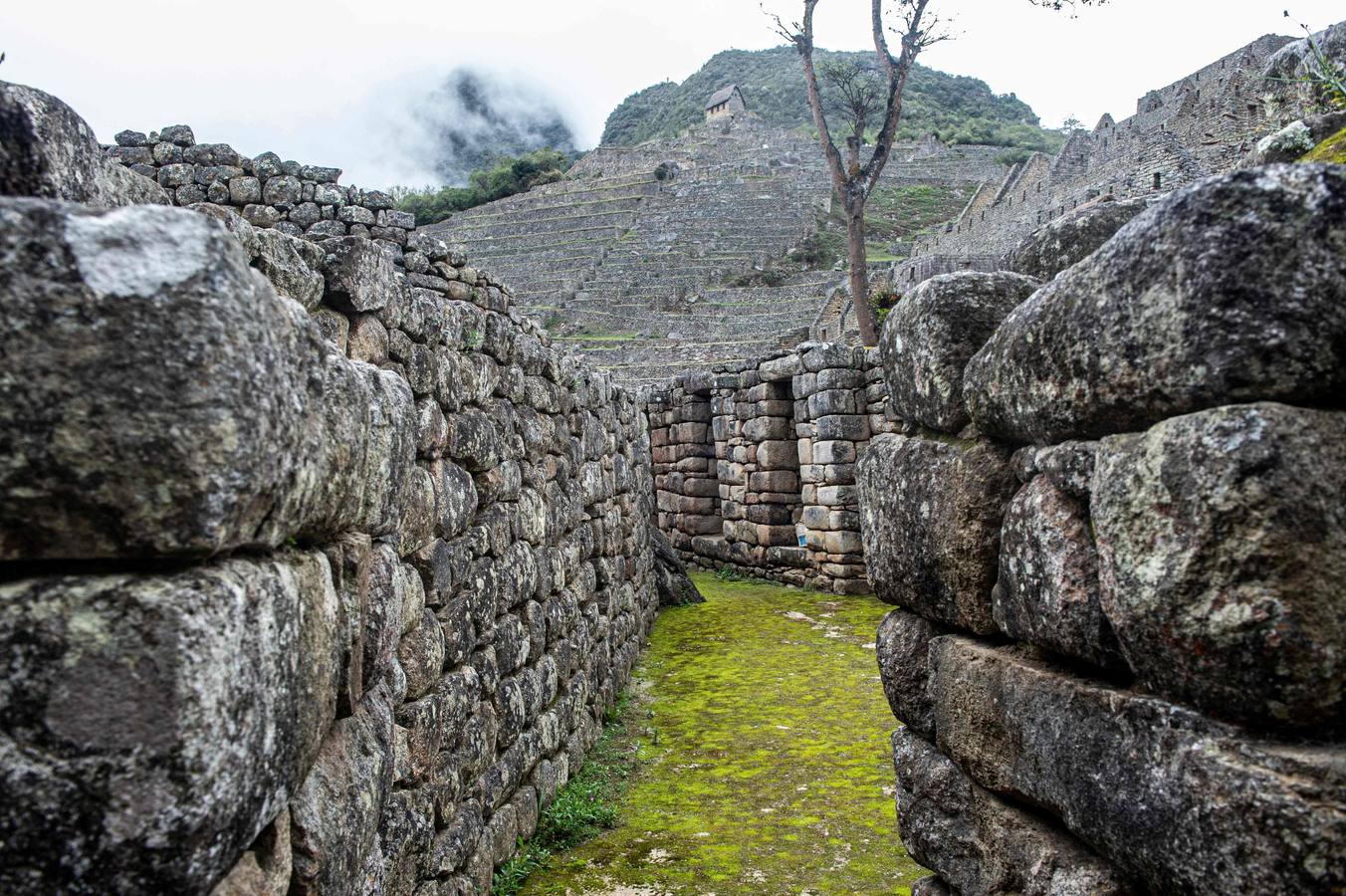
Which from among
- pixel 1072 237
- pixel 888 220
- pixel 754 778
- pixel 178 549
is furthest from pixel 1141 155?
pixel 888 220

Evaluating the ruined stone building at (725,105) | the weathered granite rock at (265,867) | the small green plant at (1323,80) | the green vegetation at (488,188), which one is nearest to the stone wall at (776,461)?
the small green plant at (1323,80)

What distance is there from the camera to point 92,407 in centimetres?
107

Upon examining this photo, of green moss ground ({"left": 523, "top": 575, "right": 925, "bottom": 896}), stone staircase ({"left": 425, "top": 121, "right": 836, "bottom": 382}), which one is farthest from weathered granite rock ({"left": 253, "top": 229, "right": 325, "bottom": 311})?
stone staircase ({"left": 425, "top": 121, "right": 836, "bottom": 382})

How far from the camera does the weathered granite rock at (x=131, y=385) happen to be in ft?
3.40

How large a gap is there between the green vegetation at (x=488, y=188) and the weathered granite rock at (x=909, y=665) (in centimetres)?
5728

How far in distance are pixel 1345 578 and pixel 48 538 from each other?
5.91 ft

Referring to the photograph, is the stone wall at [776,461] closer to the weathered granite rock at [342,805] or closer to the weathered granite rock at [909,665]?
the weathered granite rock at [909,665]

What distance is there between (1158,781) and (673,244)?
159 ft

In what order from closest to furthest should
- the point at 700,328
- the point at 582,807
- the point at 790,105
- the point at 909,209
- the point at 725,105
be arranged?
the point at 582,807
the point at 700,328
the point at 909,209
the point at 725,105
the point at 790,105

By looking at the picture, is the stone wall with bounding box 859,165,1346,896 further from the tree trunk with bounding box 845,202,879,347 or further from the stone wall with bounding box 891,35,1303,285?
the stone wall with bounding box 891,35,1303,285

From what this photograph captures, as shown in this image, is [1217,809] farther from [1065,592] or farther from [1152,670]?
[1065,592]

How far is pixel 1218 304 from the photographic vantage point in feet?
5.32

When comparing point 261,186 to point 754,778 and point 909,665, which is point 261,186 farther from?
point 909,665

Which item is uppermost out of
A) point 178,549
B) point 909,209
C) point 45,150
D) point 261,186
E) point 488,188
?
point 488,188
